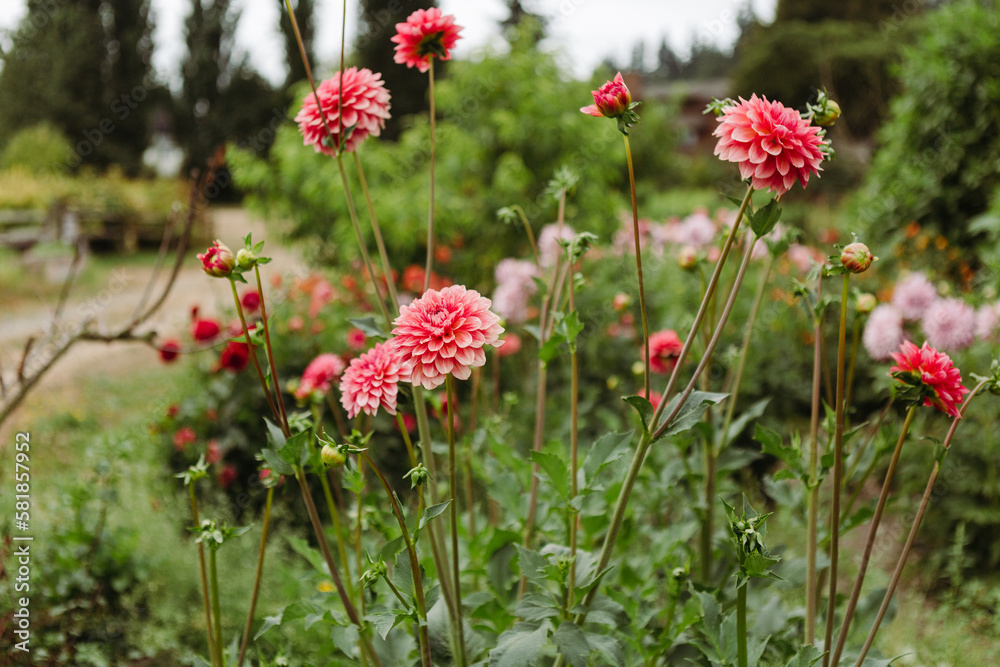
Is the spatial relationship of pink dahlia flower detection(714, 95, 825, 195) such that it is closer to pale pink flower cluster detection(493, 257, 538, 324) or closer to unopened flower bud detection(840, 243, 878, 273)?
unopened flower bud detection(840, 243, 878, 273)

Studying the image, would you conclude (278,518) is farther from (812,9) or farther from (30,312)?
(812,9)

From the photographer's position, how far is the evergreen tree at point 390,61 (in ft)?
39.7

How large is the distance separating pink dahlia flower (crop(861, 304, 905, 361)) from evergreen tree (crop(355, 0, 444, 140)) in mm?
10659

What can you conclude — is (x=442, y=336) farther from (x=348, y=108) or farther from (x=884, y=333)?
(x=884, y=333)

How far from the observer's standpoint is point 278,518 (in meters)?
2.63

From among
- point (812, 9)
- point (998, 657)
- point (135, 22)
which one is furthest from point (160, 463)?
point (812, 9)

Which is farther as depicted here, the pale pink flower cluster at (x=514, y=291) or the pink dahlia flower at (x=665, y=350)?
the pale pink flower cluster at (x=514, y=291)

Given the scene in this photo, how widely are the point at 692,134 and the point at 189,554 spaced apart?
2536cm

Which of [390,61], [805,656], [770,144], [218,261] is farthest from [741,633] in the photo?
[390,61]

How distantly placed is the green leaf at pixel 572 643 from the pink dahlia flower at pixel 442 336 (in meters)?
0.43

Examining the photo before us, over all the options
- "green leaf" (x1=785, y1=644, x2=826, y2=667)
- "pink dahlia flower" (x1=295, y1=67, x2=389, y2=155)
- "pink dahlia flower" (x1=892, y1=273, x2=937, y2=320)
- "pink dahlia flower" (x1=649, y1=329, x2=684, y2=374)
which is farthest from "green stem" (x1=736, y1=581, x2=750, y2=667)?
"pink dahlia flower" (x1=892, y1=273, x2=937, y2=320)

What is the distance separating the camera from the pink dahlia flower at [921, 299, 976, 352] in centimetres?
206

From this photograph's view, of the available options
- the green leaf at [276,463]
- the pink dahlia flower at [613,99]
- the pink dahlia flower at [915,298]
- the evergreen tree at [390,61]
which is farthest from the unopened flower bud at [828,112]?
the evergreen tree at [390,61]

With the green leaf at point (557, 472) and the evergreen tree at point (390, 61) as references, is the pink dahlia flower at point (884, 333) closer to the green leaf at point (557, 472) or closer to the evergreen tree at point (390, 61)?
the green leaf at point (557, 472)
